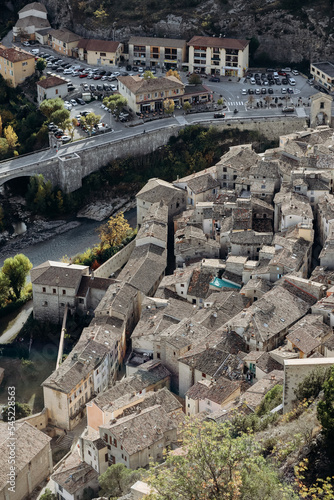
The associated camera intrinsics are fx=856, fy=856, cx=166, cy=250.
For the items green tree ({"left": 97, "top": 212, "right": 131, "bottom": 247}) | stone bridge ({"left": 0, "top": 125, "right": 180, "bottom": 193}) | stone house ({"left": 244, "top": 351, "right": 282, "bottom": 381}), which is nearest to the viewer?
stone house ({"left": 244, "top": 351, "right": 282, "bottom": 381})

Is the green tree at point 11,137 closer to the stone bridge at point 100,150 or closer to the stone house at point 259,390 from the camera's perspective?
the stone bridge at point 100,150

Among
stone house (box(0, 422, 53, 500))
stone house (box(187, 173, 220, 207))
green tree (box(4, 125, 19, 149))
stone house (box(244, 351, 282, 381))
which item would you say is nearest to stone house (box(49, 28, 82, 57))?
green tree (box(4, 125, 19, 149))

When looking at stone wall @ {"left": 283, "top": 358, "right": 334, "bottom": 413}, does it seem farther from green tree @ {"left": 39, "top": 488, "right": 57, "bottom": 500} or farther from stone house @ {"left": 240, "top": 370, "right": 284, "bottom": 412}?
green tree @ {"left": 39, "top": 488, "right": 57, "bottom": 500}

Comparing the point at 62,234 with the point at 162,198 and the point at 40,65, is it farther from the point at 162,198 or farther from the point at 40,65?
the point at 40,65

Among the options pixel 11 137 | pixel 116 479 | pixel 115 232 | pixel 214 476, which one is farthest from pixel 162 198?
pixel 214 476

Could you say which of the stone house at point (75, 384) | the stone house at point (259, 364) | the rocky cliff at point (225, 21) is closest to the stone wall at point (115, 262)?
the stone house at point (75, 384)
